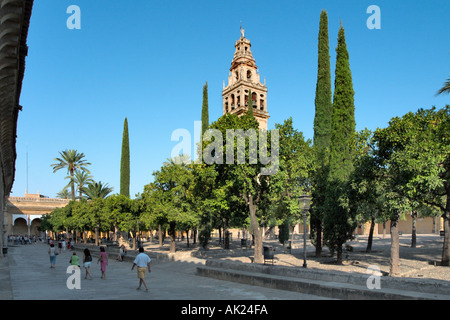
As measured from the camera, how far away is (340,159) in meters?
21.3

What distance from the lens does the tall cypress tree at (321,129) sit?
23.8 metres

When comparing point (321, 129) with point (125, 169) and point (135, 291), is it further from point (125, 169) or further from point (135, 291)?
point (125, 169)

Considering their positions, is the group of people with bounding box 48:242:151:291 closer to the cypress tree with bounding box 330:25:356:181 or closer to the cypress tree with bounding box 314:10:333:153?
the cypress tree with bounding box 330:25:356:181

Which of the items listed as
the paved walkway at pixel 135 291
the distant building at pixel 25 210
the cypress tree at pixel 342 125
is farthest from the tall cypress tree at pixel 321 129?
the distant building at pixel 25 210

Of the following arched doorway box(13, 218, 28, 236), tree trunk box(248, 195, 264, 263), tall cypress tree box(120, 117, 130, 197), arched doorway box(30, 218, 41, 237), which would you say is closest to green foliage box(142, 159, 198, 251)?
tree trunk box(248, 195, 264, 263)

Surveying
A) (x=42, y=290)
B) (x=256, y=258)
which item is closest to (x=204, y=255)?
(x=256, y=258)

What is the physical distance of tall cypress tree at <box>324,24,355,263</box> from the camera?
20531mm

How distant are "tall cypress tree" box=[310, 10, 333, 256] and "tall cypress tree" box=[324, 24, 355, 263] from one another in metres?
1.28

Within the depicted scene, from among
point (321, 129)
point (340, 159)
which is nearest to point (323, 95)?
point (321, 129)

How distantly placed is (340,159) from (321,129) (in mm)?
6602

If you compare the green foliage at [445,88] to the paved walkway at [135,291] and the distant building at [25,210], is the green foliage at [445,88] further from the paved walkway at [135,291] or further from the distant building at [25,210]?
the distant building at [25,210]

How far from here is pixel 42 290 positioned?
12.6 m

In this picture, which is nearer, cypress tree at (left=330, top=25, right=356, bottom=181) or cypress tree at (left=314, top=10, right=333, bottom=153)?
cypress tree at (left=330, top=25, right=356, bottom=181)

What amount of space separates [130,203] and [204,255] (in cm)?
1627
